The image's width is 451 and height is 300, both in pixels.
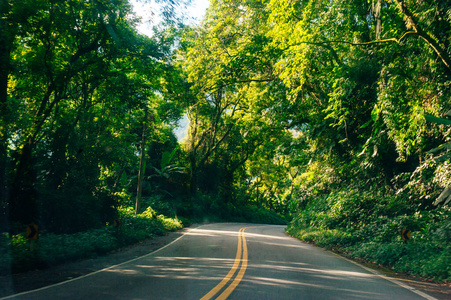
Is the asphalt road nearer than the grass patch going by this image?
Yes

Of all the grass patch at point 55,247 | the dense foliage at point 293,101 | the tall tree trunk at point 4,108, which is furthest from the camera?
the dense foliage at point 293,101

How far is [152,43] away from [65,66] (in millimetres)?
3479

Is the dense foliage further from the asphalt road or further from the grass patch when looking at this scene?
the asphalt road

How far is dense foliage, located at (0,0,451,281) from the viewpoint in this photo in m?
9.28

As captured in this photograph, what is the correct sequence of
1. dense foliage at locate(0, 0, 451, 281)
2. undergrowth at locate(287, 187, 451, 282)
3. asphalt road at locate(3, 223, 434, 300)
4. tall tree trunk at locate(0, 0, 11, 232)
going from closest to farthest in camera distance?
1. asphalt road at locate(3, 223, 434, 300)
2. tall tree trunk at locate(0, 0, 11, 232)
3. undergrowth at locate(287, 187, 451, 282)
4. dense foliage at locate(0, 0, 451, 281)

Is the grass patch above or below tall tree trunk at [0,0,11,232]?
below

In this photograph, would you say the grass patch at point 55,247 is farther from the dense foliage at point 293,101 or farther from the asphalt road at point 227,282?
the asphalt road at point 227,282

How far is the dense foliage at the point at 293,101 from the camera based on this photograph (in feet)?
30.5

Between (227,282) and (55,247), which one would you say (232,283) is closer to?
(227,282)

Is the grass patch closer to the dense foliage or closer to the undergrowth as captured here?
the dense foliage

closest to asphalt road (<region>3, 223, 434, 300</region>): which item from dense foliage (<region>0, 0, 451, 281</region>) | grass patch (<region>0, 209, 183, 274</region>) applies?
grass patch (<region>0, 209, 183, 274</region>)

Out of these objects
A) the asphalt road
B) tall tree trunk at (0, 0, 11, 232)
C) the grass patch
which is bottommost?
the asphalt road

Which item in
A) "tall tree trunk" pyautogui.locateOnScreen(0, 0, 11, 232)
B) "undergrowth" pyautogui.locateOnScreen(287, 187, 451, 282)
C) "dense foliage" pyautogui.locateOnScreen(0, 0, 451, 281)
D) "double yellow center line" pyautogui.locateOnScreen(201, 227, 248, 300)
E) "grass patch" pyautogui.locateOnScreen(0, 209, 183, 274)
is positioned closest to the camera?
"double yellow center line" pyautogui.locateOnScreen(201, 227, 248, 300)

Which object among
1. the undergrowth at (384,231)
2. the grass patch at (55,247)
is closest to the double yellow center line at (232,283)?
the undergrowth at (384,231)
